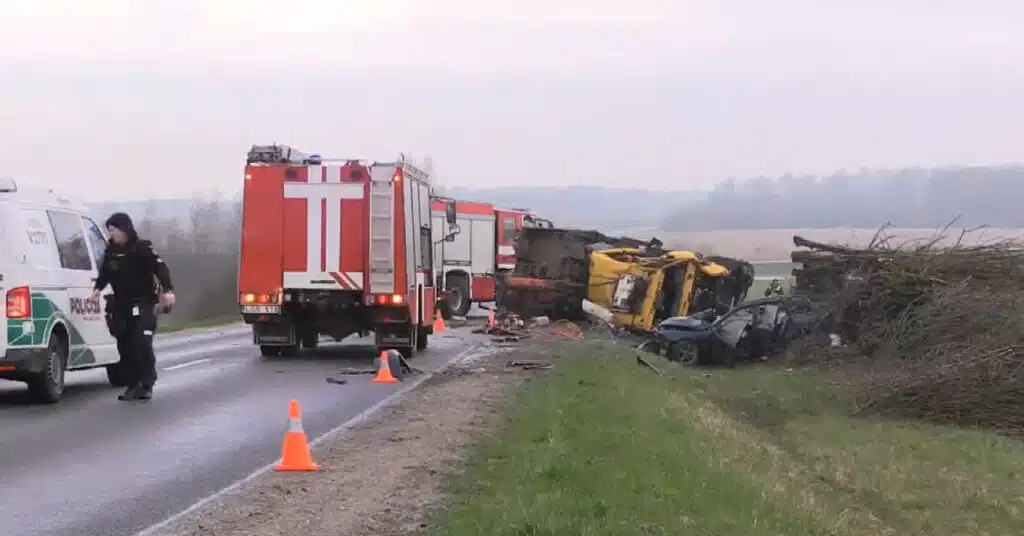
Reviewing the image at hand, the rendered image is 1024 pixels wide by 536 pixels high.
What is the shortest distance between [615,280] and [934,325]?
10500mm

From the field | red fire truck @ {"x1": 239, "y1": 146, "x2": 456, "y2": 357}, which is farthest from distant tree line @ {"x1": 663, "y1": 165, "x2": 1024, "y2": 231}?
red fire truck @ {"x1": 239, "y1": 146, "x2": 456, "y2": 357}

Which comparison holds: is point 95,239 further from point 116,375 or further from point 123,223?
point 116,375

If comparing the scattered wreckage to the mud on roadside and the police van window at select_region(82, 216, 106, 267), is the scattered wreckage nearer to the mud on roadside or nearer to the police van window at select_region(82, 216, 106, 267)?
the mud on roadside

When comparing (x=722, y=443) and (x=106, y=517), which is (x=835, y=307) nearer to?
(x=722, y=443)

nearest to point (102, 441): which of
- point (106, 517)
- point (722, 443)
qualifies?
point (106, 517)

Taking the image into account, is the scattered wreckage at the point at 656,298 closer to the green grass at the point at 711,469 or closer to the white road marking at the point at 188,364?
the green grass at the point at 711,469

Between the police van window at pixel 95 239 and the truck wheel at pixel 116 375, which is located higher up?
the police van window at pixel 95 239

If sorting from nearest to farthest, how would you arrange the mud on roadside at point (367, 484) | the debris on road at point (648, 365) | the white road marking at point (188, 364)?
the mud on roadside at point (367, 484)
the white road marking at point (188, 364)
the debris on road at point (648, 365)

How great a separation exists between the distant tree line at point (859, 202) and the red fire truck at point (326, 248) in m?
16.0

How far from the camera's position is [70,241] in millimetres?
13445

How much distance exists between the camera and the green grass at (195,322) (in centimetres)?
3303

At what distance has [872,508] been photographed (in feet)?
35.0

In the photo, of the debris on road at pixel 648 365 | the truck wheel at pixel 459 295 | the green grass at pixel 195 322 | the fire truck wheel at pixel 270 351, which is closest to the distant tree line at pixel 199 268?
the green grass at pixel 195 322

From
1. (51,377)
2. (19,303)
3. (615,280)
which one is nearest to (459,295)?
(615,280)
